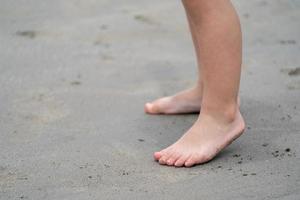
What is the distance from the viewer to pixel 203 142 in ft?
6.48

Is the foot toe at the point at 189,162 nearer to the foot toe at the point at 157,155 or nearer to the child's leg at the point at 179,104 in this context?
the foot toe at the point at 157,155

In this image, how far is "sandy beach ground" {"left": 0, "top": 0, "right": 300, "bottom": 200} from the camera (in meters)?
1.81

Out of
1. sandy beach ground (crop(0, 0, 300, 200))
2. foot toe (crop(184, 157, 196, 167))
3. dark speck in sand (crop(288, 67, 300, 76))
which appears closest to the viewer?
sandy beach ground (crop(0, 0, 300, 200))

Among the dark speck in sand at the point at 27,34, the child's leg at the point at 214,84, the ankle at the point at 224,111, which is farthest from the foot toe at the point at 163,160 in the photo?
the dark speck in sand at the point at 27,34

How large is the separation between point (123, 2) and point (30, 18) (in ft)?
1.80

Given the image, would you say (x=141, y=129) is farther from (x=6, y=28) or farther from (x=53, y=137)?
(x=6, y=28)

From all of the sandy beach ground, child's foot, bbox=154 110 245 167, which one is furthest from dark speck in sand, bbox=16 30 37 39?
child's foot, bbox=154 110 245 167

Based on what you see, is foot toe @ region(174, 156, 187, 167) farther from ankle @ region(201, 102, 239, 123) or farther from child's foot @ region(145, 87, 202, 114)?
child's foot @ region(145, 87, 202, 114)

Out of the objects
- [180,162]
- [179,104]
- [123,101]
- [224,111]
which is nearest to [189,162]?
[180,162]

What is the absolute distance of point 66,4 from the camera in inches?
148

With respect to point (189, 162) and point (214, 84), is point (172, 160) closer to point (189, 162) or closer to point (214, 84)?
point (189, 162)

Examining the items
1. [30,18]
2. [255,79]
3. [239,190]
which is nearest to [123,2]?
[30,18]

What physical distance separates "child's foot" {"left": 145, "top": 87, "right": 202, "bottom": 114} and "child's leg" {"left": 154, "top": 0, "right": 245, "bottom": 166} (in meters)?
0.37

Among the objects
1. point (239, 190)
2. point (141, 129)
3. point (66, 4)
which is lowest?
point (66, 4)
